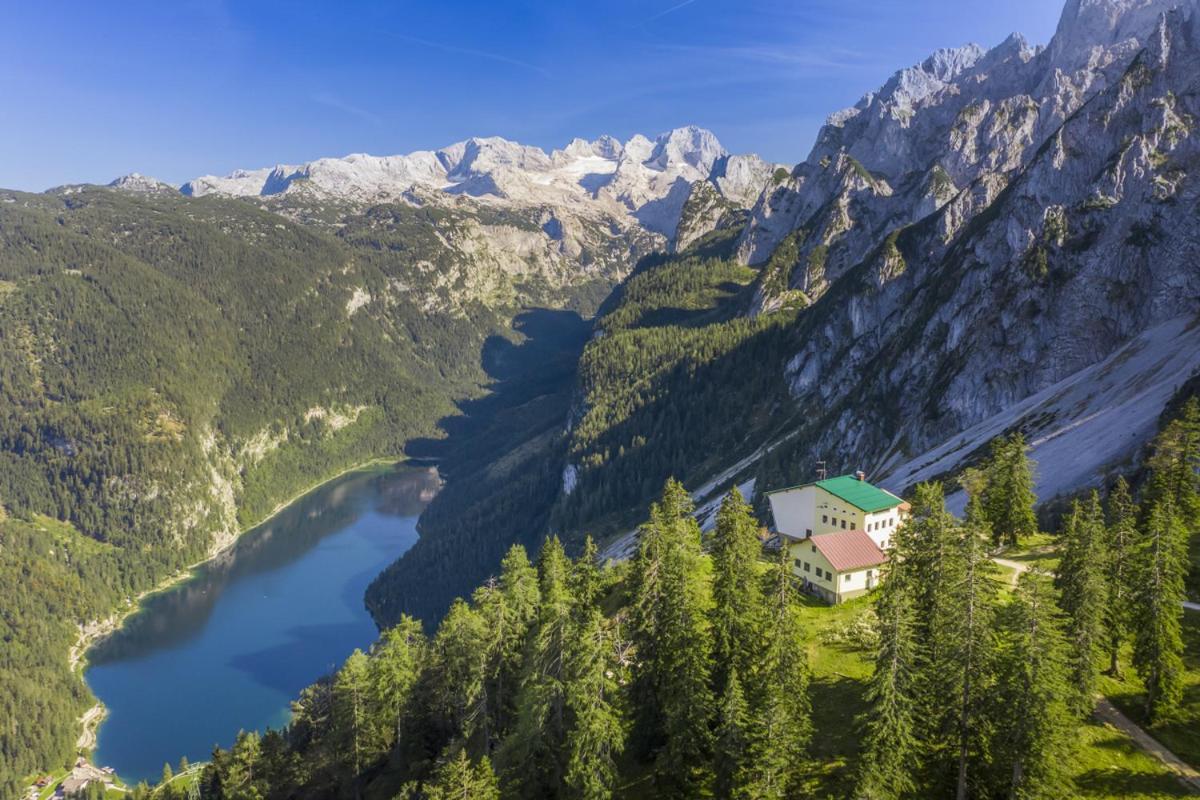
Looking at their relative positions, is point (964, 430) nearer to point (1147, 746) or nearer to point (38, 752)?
point (1147, 746)

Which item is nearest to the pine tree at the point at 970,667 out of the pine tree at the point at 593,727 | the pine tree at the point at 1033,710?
the pine tree at the point at 1033,710

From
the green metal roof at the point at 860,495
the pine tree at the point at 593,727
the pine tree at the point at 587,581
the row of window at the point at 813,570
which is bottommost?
the pine tree at the point at 593,727

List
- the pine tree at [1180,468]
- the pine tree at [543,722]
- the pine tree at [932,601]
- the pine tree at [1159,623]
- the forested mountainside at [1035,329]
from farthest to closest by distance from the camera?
the forested mountainside at [1035,329]
the pine tree at [1180,468]
the pine tree at [543,722]
the pine tree at [1159,623]
the pine tree at [932,601]

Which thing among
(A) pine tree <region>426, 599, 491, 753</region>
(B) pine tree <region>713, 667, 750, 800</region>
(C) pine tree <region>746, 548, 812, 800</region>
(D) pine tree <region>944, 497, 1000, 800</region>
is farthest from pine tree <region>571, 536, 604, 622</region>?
(D) pine tree <region>944, 497, 1000, 800</region>

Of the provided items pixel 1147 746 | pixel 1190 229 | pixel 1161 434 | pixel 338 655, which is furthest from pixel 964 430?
pixel 338 655

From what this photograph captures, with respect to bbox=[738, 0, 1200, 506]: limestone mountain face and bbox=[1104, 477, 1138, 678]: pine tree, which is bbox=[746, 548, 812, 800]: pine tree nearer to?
bbox=[1104, 477, 1138, 678]: pine tree

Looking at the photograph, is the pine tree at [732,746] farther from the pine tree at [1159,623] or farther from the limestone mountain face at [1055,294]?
the limestone mountain face at [1055,294]

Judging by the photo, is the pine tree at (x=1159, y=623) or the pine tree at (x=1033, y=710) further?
the pine tree at (x=1159, y=623)
